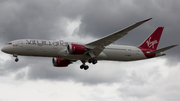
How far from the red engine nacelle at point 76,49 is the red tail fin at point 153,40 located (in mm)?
14780

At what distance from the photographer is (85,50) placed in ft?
162

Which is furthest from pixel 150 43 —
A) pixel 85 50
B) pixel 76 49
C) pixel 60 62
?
pixel 60 62

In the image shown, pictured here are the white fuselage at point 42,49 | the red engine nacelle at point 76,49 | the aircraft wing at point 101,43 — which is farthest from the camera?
the red engine nacelle at point 76,49

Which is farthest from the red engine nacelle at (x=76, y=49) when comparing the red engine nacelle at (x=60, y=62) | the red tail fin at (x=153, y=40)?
the red tail fin at (x=153, y=40)

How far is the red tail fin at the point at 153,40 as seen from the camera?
58.5m

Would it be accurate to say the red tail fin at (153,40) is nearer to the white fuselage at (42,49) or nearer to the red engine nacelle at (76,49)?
the white fuselage at (42,49)

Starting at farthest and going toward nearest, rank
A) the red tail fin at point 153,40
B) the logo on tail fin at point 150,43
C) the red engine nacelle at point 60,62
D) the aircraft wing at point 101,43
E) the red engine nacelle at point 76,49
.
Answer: the logo on tail fin at point 150,43
the red tail fin at point 153,40
the red engine nacelle at point 60,62
the red engine nacelle at point 76,49
the aircraft wing at point 101,43

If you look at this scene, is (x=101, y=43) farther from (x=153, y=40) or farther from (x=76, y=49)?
(x=153, y=40)

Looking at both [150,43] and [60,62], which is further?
[150,43]

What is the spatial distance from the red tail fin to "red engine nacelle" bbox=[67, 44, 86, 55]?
14780 mm

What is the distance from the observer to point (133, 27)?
43625 millimetres

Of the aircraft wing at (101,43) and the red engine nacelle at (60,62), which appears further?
the red engine nacelle at (60,62)

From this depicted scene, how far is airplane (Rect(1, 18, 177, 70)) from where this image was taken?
47.0 metres

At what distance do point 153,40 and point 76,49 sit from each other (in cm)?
1967
